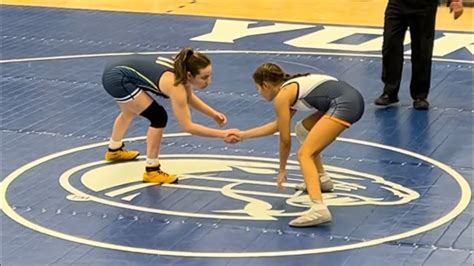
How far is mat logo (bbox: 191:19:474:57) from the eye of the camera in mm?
12508

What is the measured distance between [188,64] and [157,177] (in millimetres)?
933

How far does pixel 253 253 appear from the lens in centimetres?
671

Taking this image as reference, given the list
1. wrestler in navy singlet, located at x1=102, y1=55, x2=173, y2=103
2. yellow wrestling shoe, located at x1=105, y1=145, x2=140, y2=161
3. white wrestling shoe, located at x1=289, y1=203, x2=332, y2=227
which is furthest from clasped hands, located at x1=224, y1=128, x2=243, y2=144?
yellow wrestling shoe, located at x1=105, y1=145, x2=140, y2=161

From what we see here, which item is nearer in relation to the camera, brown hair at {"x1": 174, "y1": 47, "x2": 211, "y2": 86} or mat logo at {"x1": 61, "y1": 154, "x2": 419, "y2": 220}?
mat logo at {"x1": 61, "y1": 154, "x2": 419, "y2": 220}

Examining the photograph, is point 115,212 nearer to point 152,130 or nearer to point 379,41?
point 152,130

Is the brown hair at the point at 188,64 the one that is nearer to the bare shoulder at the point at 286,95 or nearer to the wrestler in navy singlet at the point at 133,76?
the wrestler in navy singlet at the point at 133,76

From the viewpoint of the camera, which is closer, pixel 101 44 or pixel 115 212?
pixel 115 212

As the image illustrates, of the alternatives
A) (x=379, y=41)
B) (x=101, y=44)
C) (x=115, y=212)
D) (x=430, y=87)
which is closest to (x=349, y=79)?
(x=430, y=87)

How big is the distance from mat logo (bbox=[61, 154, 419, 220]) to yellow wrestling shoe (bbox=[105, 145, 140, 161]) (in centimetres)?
8

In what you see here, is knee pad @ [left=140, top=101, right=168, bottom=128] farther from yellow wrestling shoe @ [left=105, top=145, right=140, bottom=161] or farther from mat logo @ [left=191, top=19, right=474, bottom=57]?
mat logo @ [left=191, top=19, right=474, bottom=57]

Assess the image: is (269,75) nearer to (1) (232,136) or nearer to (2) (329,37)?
(1) (232,136)

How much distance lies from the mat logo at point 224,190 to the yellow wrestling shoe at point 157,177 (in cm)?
5

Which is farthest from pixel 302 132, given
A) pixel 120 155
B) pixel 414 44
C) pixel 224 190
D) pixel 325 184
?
pixel 414 44

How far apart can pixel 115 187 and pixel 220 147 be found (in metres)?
1.27
